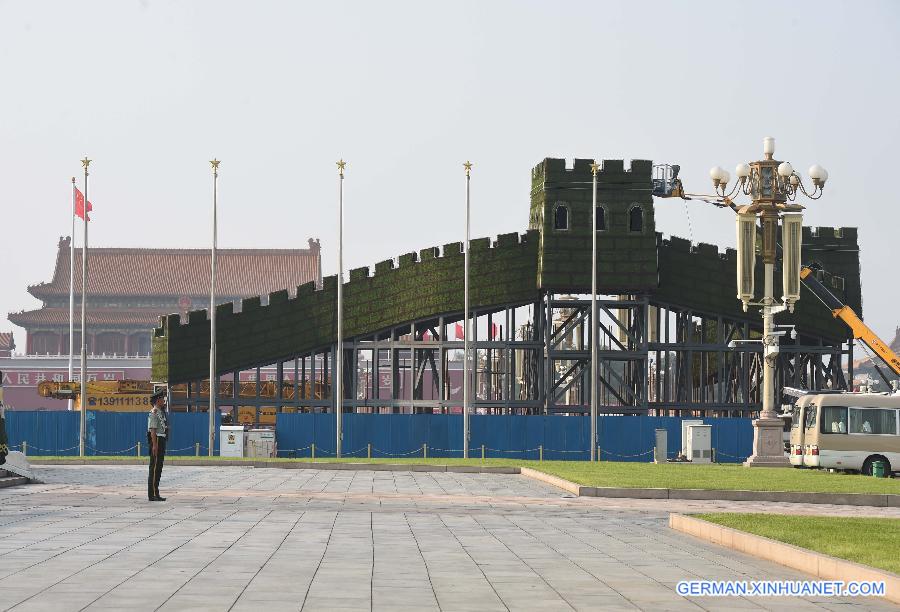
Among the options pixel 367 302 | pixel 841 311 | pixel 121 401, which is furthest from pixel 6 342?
pixel 841 311

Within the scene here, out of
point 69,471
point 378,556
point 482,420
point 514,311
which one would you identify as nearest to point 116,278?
point 514,311

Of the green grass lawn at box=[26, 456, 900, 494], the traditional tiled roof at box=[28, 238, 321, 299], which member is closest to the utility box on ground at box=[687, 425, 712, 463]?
the green grass lawn at box=[26, 456, 900, 494]

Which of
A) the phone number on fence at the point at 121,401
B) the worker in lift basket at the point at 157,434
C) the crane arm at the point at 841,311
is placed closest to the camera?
the worker in lift basket at the point at 157,434

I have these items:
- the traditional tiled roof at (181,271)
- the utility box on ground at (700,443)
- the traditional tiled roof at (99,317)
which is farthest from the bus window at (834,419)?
the traditional tiled roof at (181,271)

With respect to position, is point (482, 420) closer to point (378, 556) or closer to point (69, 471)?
point (69, 471)

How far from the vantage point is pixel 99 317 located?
128 metres

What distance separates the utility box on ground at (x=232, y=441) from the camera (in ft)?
179

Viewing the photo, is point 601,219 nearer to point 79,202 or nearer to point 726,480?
point 79,202

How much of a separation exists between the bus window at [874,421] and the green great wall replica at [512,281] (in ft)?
76.6

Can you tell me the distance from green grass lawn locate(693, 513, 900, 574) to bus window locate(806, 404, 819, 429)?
68.0ft

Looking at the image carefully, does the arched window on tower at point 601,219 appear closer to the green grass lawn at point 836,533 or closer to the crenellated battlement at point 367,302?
the crenellated battlement at point 367,302

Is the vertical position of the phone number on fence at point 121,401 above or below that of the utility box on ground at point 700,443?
above

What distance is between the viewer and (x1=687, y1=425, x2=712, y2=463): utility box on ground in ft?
168

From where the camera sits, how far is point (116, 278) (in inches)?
5079
